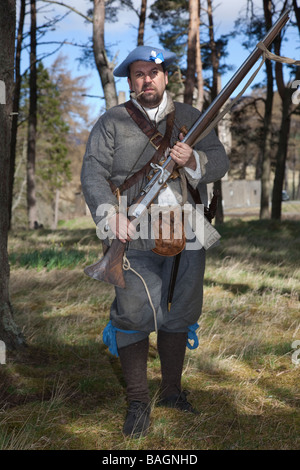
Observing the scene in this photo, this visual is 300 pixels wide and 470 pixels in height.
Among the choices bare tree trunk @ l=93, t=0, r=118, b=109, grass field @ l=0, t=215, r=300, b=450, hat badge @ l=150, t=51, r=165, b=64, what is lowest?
grass field @ l=0, t=215, r=300, b=450

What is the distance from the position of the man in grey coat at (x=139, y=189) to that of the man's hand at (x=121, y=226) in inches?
1.4

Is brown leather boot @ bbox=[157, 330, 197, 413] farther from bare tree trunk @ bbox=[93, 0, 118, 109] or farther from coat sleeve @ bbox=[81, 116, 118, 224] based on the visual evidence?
bare tree trunk @ bbox=[93, 0, 118, 109]

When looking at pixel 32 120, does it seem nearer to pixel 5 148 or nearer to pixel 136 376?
pixel 5 148

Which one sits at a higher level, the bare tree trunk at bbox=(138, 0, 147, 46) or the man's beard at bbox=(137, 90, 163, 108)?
the bare tree trunk at bbox=(138, 0, 147, 46)

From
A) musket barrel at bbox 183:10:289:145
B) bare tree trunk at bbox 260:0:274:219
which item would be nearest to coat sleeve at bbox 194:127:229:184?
musket barrel at bbox 183:10:289:145

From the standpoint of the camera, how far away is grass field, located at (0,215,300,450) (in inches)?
124

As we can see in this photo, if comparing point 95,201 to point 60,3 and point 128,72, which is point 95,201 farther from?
point 60,3

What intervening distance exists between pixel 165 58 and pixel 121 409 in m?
2.35

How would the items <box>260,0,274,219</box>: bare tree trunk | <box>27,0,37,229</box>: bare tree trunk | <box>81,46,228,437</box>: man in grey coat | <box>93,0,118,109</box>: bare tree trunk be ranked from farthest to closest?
<box>260,0,274,219</box>: bare tree trunk < <box>27,0,37,229</box>: bare tree trunk < <box>93,0,118,109</box>: bare tree trunk < <box>81,46,228,437</box>: man in grey coat

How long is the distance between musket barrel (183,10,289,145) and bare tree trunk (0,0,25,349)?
1762 millimetres

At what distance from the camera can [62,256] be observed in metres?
7.64

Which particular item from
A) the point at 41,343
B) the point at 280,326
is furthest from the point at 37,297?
the point at 280,326

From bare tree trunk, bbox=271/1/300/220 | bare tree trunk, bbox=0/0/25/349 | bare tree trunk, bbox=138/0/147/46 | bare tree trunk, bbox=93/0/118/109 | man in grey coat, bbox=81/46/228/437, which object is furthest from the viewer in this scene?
bare tree trunk, bbox=138/0/147/46

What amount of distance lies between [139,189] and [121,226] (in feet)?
1.06
